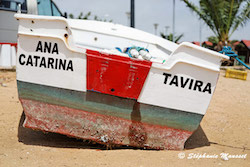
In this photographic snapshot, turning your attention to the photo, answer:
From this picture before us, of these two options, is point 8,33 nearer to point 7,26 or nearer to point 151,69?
point 7,26

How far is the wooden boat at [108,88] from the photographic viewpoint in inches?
110

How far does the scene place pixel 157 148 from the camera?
3.11m

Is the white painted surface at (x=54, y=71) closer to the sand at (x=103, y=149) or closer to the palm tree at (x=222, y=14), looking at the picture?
the sand at (x=103, y=149)

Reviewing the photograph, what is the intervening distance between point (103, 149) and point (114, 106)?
0.64m

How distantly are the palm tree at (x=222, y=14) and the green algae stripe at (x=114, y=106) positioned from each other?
1440 centimetres

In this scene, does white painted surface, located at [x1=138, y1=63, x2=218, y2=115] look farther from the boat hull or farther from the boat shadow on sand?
the boat shadow on sand

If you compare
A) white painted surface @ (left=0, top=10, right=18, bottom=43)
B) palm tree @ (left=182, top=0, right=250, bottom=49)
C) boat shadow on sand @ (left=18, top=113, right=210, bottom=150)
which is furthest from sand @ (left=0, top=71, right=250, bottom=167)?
palm tree @ (left=182, top=0, right=250, bottom=49)

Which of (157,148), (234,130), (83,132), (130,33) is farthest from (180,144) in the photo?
(130,33)

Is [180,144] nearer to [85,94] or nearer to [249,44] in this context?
[85,94]

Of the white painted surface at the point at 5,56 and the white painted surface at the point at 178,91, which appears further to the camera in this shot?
the white painted surface at the point at 5,56

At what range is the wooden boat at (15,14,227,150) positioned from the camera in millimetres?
2791

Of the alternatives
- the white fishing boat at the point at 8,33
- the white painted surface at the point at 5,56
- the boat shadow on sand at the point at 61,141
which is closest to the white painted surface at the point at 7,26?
the white fishing boat at the point at 8,33

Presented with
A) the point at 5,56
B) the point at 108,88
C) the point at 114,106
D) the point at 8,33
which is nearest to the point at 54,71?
the point at 108,88

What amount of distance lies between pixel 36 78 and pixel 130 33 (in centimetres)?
246
